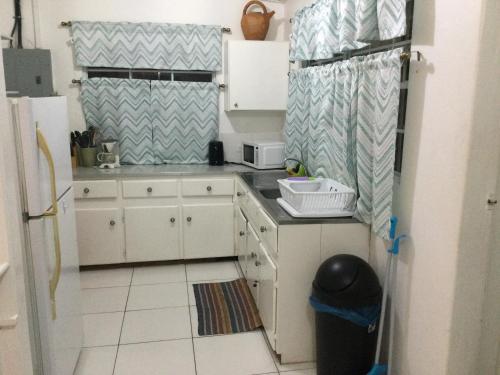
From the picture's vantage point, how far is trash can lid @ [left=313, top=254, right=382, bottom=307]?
2.08 meters

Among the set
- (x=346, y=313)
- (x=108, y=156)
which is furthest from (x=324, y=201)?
(x=108, y=156)

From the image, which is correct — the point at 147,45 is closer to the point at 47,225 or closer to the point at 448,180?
the point at 47,225

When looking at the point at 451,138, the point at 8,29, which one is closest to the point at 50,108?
the point at 451,138

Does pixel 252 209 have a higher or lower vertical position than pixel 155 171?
lower

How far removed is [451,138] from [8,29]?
11.8ft

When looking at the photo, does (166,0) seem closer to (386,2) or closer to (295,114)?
(295,114)

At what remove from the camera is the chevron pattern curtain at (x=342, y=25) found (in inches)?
77.7

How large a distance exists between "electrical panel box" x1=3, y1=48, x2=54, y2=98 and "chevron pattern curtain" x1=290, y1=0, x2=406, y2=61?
2087 mm

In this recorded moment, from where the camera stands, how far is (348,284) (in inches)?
81.8

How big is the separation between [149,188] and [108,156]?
1.80 ft

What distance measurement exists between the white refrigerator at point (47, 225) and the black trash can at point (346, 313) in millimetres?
1220

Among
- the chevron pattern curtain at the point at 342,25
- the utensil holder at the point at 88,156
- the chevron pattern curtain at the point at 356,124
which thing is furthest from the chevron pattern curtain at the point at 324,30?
the utensil holder at the point at 88,156

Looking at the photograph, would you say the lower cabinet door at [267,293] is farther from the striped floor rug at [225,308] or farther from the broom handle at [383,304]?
the broom handle at [383,304]

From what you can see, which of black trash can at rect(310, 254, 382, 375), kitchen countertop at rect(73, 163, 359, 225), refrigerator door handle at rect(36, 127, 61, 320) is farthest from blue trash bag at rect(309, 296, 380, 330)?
refrigerator door handle at rect(36, 127, 61, 320)
